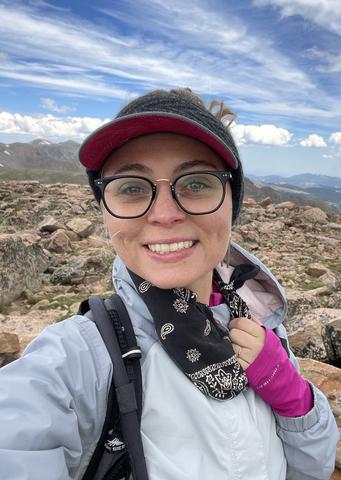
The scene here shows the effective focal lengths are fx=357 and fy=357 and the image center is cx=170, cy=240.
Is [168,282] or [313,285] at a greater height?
[168,282]

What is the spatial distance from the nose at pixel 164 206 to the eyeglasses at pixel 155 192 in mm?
20

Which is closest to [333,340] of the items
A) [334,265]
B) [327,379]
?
[327,379]

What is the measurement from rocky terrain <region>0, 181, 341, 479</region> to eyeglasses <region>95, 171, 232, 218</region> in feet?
10.2

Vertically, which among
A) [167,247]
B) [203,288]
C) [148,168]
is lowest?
[203,288]

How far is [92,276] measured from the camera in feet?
32.2

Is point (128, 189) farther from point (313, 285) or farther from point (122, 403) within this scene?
point (313, 285)

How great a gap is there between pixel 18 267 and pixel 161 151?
8035mm

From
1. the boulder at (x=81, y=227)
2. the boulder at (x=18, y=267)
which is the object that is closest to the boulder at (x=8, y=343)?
the boulder at (x=18, y=267)

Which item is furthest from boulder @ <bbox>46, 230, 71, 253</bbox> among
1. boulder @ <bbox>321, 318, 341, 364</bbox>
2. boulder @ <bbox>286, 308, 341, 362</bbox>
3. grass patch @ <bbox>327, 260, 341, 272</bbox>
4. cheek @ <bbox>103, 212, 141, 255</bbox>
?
cheek @ <bbox>103, 212, 141, 255</bbox>

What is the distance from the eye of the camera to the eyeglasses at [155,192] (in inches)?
75.7

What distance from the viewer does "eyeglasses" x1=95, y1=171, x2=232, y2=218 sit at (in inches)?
75.7

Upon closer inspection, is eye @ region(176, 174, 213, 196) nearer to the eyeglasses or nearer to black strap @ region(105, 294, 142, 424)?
the eyeglasses

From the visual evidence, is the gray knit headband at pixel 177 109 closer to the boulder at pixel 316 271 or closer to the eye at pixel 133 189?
the eye at pixel 133 189

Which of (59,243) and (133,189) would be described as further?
(59,243)
